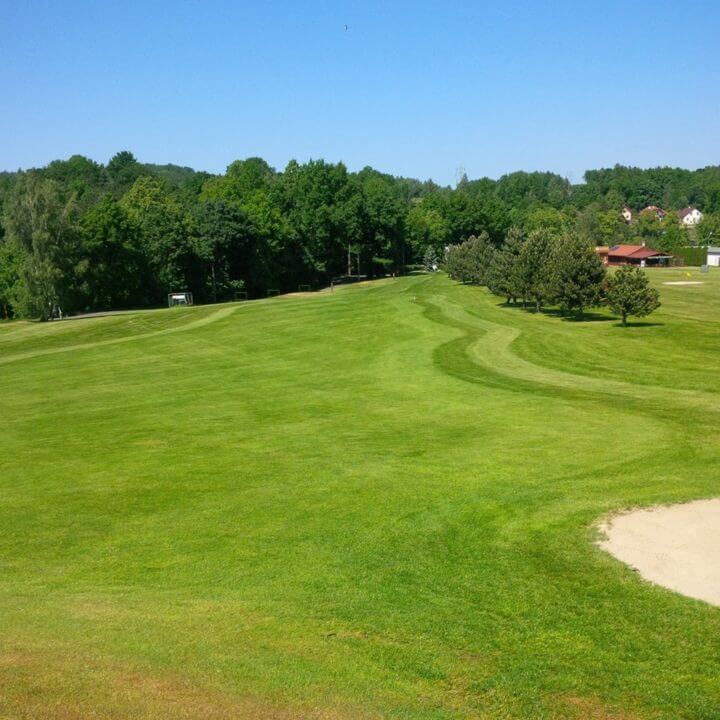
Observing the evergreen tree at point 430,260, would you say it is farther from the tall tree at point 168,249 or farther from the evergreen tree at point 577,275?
the evergreen tree at point 577,275

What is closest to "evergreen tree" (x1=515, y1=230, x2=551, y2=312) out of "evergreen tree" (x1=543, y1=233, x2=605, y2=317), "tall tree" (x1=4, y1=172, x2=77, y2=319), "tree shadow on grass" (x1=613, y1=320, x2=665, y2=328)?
"evergreen tree" (x1=543, y1=233, x2=605, y2=317)

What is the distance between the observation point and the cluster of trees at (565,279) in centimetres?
5675

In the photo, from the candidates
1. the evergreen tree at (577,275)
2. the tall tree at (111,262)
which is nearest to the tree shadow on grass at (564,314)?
the evergreen tree at (577,275)

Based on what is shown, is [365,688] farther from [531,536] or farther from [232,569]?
[531,536]

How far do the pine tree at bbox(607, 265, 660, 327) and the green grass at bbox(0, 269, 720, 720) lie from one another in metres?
11.5

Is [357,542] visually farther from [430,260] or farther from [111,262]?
[430,260]

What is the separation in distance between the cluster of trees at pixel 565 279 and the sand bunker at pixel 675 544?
39087mm

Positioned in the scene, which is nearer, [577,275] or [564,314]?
[577,275]

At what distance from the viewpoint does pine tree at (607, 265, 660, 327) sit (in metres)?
56.4

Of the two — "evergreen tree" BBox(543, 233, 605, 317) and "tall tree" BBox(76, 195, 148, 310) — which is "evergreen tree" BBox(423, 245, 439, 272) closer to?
"tall tree" BBox(76, 195, 148, 310)

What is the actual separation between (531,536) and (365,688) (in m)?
7.95

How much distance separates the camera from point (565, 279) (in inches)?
2413

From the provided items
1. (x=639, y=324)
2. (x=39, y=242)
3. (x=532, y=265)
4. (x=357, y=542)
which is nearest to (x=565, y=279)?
(x=639, y=324)

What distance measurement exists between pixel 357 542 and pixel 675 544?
280 inches
